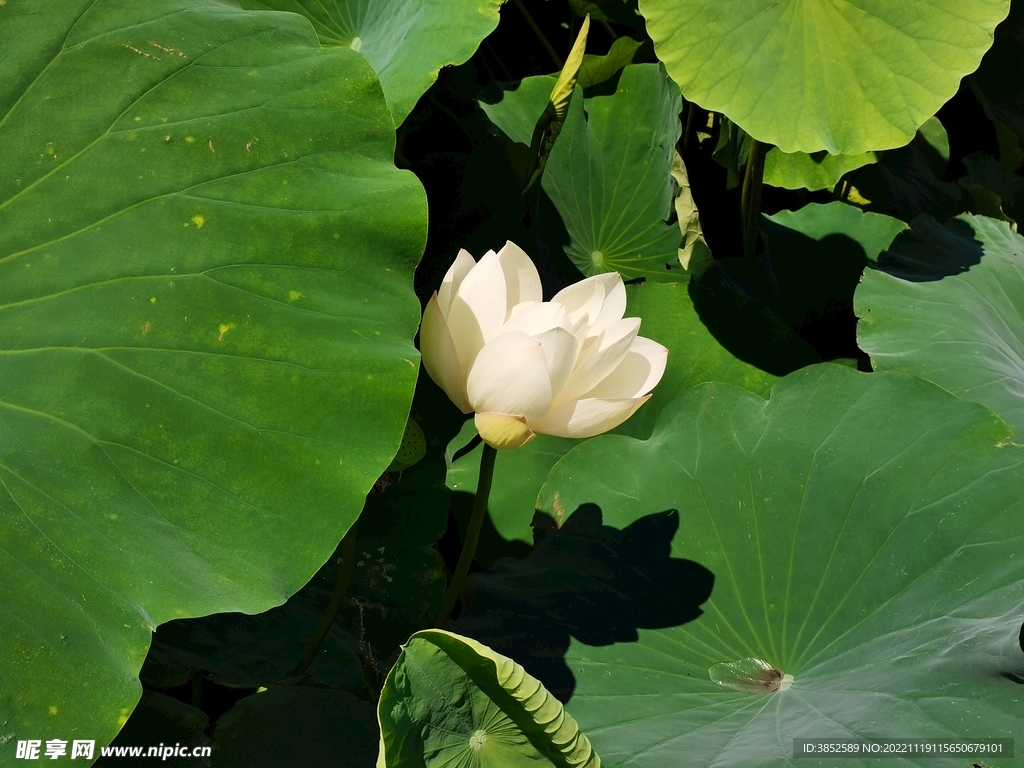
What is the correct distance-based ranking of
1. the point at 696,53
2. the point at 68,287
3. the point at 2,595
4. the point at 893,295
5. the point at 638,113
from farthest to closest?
the point at 638,113 < the point at 893,295 < the point at 696,53 < the point at 68,287 < the point at 2,595

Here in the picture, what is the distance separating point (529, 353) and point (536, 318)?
0.10 metres

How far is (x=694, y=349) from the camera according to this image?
1448mm

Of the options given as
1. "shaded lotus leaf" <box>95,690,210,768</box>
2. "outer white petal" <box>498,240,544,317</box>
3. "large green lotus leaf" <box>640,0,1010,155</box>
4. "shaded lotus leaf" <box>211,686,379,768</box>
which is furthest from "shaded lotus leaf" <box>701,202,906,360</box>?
"shaded lotus leaf" <box>95,690,210,768</box>

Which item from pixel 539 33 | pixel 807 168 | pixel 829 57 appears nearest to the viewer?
pixel 829 57

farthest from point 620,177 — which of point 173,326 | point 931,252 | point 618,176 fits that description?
point 173,326

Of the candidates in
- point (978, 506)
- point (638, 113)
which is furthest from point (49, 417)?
point (638, 113)

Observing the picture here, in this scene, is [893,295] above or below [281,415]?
below

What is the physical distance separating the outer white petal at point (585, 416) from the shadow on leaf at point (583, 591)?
249mm

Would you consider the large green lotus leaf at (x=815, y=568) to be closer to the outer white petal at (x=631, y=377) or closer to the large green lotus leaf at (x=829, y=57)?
the outer white petal at (x=631, y=377)

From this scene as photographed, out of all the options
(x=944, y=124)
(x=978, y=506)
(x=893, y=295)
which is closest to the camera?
(x=978, y=506)

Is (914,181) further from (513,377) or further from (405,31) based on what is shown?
(513,377)

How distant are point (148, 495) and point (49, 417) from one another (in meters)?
0.12

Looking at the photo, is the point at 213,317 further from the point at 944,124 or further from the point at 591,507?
the point at 944,124

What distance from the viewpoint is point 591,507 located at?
1131 millimetres
